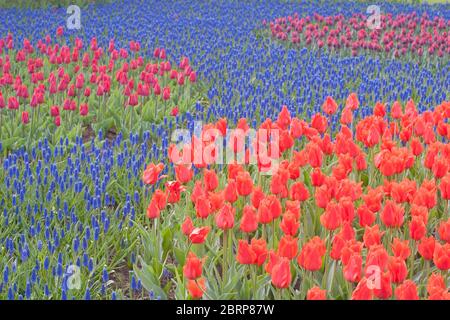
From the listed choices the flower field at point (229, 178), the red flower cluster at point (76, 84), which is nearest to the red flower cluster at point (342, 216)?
the flower field at point (229, 178)

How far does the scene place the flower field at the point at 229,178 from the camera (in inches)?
137

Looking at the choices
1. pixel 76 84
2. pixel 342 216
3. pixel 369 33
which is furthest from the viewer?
pixel 369 33

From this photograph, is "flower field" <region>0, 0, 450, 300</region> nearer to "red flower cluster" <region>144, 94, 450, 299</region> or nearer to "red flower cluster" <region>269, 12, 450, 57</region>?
"red flower cluster" <region>144, 94, 450, 299</region>

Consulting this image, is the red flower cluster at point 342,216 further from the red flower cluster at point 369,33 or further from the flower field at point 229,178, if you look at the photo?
the red flower cluster at point 369,33

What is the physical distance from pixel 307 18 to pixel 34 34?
564cm

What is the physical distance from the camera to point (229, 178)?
435cm

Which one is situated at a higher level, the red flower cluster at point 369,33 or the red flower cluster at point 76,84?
the red flower cluster at point 369,33

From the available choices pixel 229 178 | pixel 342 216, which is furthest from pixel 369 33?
pixel 342 216

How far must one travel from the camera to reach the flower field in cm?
348

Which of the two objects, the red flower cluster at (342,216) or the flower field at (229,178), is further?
the flower field at (229,178)

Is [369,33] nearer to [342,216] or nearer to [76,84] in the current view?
[76,84]

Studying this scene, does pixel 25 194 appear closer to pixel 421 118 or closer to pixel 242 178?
pixel 242 178

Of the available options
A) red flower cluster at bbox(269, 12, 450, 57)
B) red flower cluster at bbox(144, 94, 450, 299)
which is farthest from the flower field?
red flower cluster at bbox(269, 12, 450, 57)

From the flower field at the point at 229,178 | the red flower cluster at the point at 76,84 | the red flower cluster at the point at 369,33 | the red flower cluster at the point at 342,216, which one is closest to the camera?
the red flower cluster at the point at 342,216
